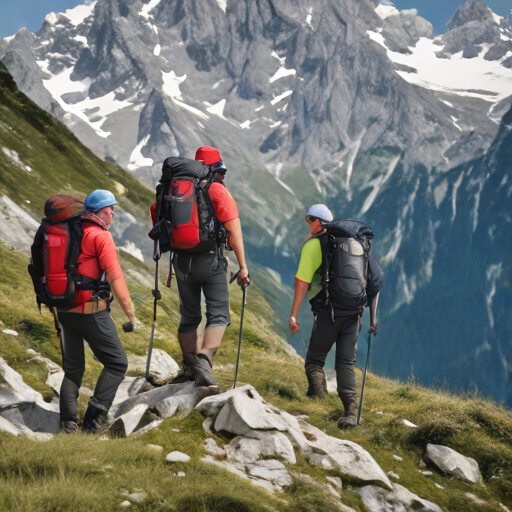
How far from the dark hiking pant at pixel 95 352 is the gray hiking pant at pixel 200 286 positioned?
139 cm

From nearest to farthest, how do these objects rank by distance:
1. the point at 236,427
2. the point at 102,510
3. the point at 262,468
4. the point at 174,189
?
the point at 102,510, the point at 262,468, the point at 236,427, the point at 174,189

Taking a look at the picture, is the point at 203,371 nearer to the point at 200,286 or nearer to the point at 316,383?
the point at 200,286

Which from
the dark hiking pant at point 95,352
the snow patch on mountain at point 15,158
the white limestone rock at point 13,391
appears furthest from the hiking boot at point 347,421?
the snow patch on mountain at point 15,158

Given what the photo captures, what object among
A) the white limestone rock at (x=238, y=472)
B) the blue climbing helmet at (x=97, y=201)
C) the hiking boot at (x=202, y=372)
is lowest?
the white limestone rock at (x=238, y=472)

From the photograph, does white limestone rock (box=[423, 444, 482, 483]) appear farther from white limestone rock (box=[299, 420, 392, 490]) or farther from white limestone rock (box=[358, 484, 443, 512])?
white limestone rock (box=[299, 420, 392, 490])

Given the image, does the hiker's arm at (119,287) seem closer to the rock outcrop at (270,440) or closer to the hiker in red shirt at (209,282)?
the hiker in red shirt at (209,282)

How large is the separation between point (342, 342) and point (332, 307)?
0.72 m

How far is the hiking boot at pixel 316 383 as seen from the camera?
9.29 metres

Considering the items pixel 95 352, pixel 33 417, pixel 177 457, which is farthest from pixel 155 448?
pixel 33 417

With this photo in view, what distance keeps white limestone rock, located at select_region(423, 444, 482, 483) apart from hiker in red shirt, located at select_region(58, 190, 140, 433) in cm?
456

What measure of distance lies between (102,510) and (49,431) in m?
3.22

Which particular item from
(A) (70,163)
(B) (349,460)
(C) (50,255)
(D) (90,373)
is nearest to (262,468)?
(B) (349,460)

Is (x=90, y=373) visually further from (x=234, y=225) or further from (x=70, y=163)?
(x=70, y=163)

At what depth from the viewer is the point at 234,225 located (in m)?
7.46
